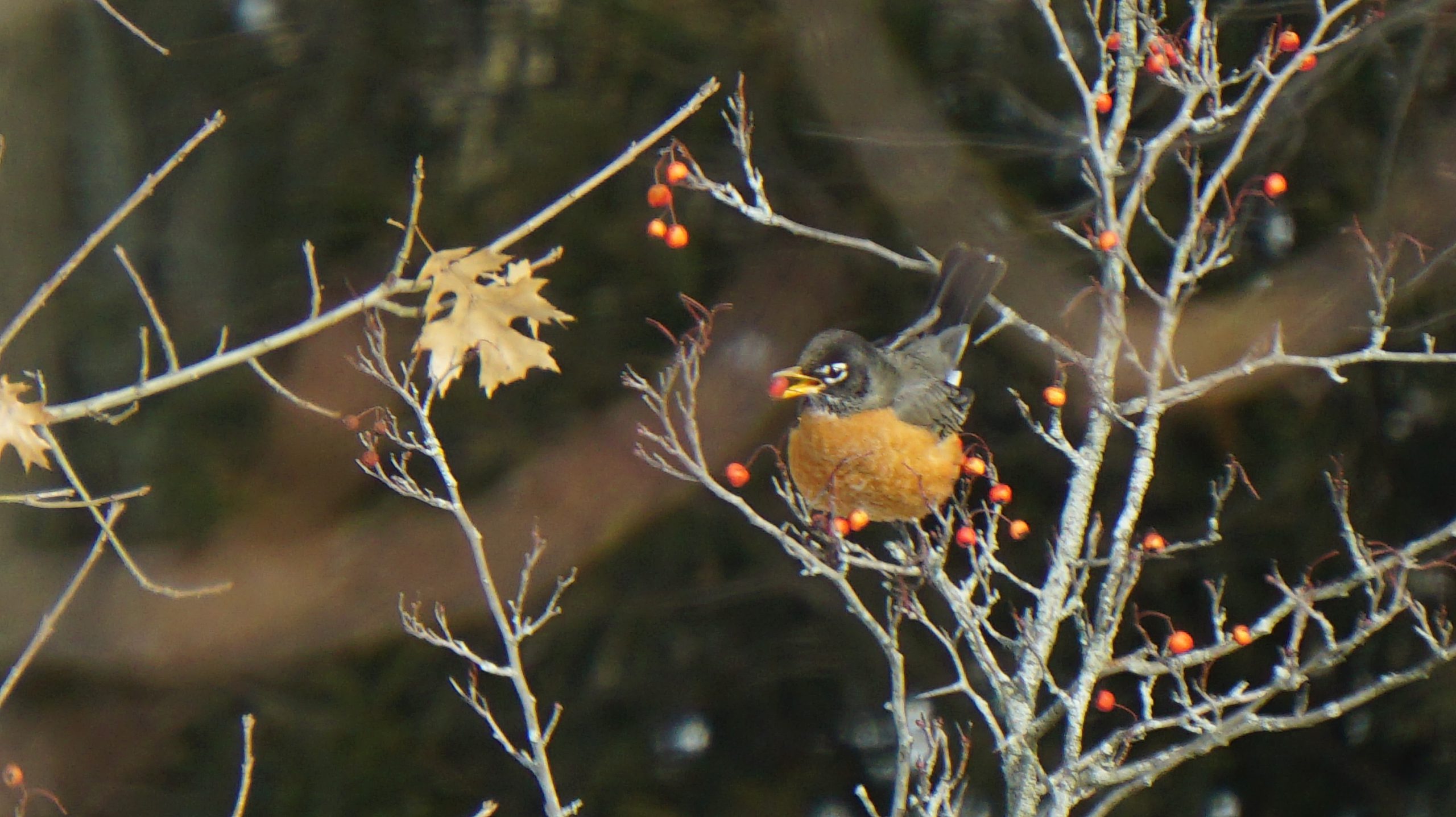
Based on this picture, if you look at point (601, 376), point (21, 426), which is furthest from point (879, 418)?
point (21, 426)

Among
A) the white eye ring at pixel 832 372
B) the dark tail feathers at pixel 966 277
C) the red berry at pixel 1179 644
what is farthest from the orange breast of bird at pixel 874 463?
the red berry at pixel 1179 644

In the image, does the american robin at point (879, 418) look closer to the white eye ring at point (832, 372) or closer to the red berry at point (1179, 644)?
the white eye ring at point (832, 372)

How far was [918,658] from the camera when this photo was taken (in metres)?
3.93

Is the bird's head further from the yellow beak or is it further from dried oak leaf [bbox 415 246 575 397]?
dried oak leaf [bbox 415 246 575 397]

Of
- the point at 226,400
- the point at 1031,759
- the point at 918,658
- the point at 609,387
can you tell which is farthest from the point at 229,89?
the point at 1031,759

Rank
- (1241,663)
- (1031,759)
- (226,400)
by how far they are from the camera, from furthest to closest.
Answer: (226,400), (1241,663), (1031,759)

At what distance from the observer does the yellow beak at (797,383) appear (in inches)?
119

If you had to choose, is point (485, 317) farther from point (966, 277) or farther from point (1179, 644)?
point (966, 277)

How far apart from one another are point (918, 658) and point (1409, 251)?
1.60 m

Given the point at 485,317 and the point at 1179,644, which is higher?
the point at 485,317

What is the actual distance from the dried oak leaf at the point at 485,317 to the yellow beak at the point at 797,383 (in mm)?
934

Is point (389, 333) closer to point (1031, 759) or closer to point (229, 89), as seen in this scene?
point (229, 89)

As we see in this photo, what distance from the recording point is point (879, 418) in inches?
130

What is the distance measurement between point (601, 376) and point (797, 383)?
0.95 metres
